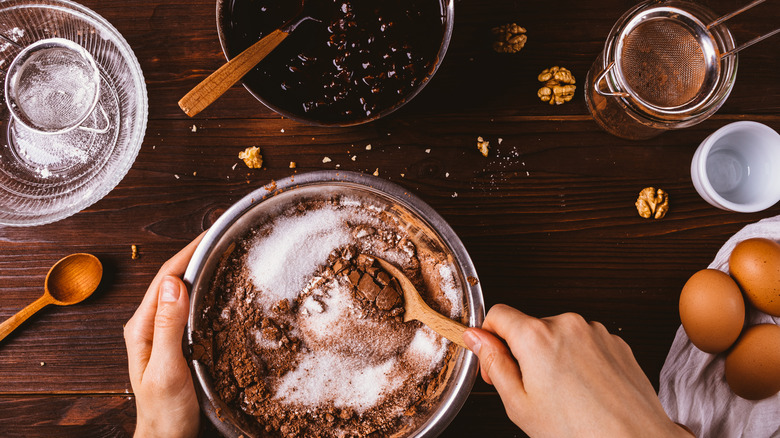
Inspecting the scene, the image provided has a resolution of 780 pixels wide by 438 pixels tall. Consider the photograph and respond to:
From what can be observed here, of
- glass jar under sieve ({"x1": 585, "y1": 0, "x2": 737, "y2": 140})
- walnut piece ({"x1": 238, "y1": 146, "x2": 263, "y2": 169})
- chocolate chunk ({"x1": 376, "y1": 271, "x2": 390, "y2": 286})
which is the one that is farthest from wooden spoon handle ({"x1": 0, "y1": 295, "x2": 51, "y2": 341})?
glass jar under sieve ({"x1": 585, "y1": 0, "x2": 737, "y2": 140})

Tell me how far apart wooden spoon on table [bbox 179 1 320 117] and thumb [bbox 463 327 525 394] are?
742mm

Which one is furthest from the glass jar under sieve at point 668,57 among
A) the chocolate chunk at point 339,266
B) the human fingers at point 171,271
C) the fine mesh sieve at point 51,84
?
the fine mesh sieve at point 51,84

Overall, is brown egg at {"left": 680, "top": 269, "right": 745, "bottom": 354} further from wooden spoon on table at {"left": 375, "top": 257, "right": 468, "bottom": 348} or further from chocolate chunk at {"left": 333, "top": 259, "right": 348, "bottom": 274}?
chocolate chunk at {"left": 333, "top": 259, "right": 348, "bottom": 274}

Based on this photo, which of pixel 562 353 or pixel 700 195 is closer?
pixel 562 353

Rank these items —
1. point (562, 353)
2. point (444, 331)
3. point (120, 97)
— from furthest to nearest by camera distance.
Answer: point (120, 97) → point (444, 331) → point (562, 353)

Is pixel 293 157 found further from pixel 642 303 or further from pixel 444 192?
pixel 642 303

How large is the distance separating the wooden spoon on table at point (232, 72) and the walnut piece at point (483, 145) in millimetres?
559

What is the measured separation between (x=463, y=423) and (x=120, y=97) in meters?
1.29

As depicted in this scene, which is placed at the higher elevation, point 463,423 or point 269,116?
point 269,116

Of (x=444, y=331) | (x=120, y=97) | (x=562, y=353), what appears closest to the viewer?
(x=562, y=353)

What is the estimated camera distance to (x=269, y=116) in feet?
4.13

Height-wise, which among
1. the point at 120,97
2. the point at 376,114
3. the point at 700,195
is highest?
the point at 700,195

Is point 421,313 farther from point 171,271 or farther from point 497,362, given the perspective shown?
point 171,271

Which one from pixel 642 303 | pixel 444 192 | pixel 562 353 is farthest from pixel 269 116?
pixel 642 303
